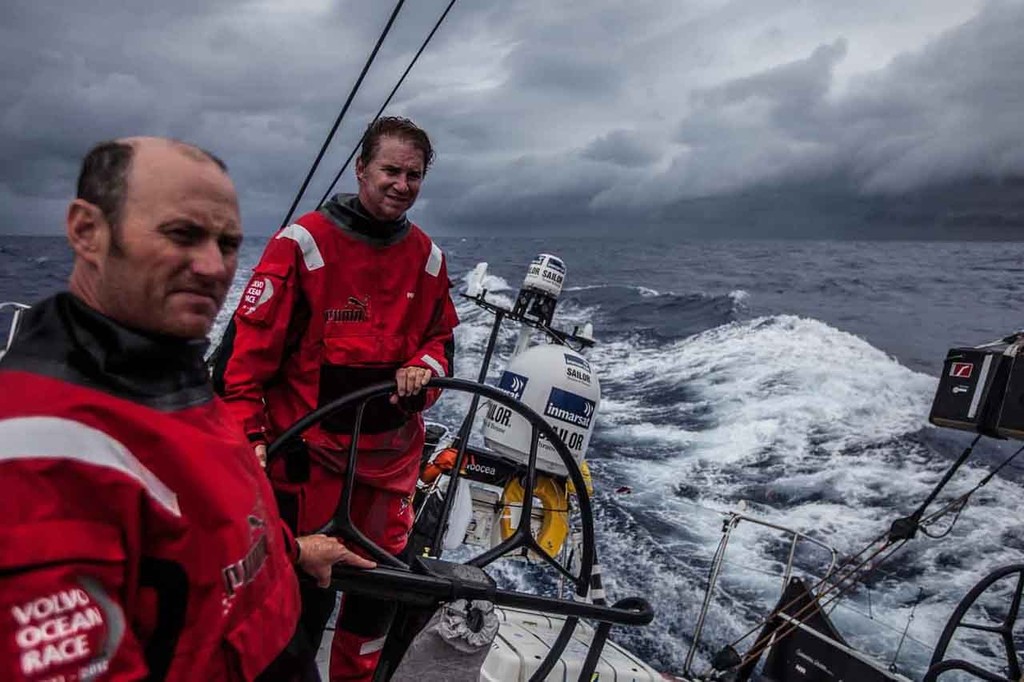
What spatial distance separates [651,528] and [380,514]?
9.91 feet

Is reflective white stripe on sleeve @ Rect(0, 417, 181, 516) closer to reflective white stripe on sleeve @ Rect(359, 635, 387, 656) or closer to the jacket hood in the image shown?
the jacket hood

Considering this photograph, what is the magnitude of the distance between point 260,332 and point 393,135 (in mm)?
515

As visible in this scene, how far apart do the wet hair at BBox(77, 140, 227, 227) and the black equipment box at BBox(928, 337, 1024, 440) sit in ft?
7.93

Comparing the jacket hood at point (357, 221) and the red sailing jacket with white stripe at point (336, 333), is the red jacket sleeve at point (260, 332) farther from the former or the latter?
the jacket hood at point (357, 221)

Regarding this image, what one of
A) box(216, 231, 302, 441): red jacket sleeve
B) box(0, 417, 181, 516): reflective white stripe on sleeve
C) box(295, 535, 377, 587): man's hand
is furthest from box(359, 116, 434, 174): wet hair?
box(0, 417, 181, 516): reflective white stripe on sleeve

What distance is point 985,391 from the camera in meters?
2.40

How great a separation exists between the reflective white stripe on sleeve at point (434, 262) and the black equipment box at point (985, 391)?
5.40 feet

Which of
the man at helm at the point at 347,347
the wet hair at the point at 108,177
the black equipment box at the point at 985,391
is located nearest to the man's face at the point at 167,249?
the wet hair at the point at 108,177

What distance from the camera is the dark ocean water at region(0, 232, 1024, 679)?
13.4 feet

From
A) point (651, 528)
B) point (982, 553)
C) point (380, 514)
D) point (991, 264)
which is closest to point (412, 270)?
point (380, 514)

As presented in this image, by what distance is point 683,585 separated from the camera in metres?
4.04

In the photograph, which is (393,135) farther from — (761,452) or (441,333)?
(761,452)

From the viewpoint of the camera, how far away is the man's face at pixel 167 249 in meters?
0.71

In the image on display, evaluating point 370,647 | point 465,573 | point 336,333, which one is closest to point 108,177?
point 465,573
